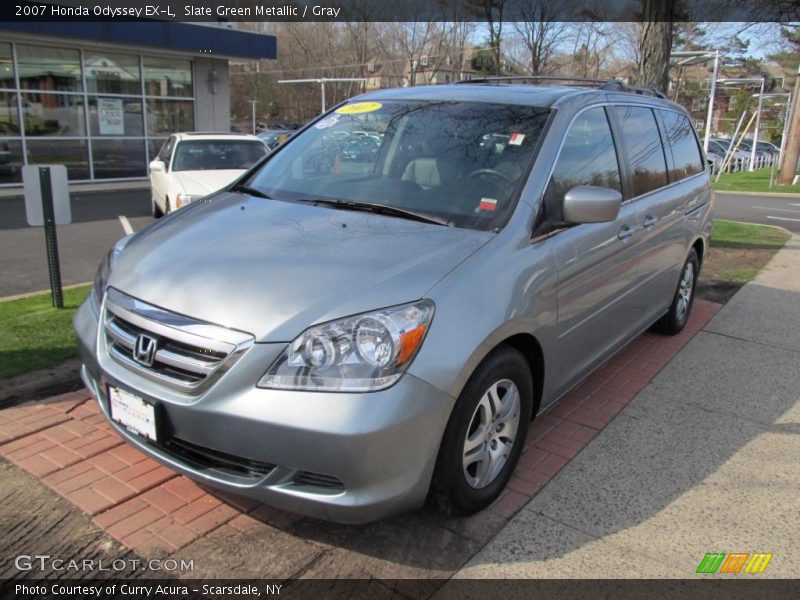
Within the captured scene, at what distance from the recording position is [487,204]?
3146 mm

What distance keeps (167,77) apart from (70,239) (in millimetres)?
9712

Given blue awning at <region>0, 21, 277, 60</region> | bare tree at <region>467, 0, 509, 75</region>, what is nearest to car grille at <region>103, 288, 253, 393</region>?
blue awning at <region>0, 21, 277, 60</region>

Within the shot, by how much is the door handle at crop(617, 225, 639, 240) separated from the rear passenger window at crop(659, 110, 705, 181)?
1126mm

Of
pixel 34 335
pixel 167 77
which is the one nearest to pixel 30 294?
pixel 34 335

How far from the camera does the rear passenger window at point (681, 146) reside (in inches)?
198

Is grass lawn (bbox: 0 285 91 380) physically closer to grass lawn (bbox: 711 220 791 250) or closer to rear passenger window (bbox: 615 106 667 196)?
rear passenger window (bbox: 615 106 667 196)

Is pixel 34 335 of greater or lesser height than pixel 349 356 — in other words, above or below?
below

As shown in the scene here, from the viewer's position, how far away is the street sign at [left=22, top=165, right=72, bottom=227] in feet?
17.0

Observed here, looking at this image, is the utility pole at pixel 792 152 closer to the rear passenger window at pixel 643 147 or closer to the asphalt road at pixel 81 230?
the asphalt road at pixel 81 230

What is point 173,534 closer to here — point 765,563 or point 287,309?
point 287,309

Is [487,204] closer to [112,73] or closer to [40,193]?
[40,193]

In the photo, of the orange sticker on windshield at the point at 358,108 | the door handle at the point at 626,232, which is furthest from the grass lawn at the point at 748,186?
the orange sticker on windshield at the point at 358,108

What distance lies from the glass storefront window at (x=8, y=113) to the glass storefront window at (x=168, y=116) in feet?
10.7

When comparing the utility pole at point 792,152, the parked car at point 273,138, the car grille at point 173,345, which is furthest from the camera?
the utility pole at point 792,152
